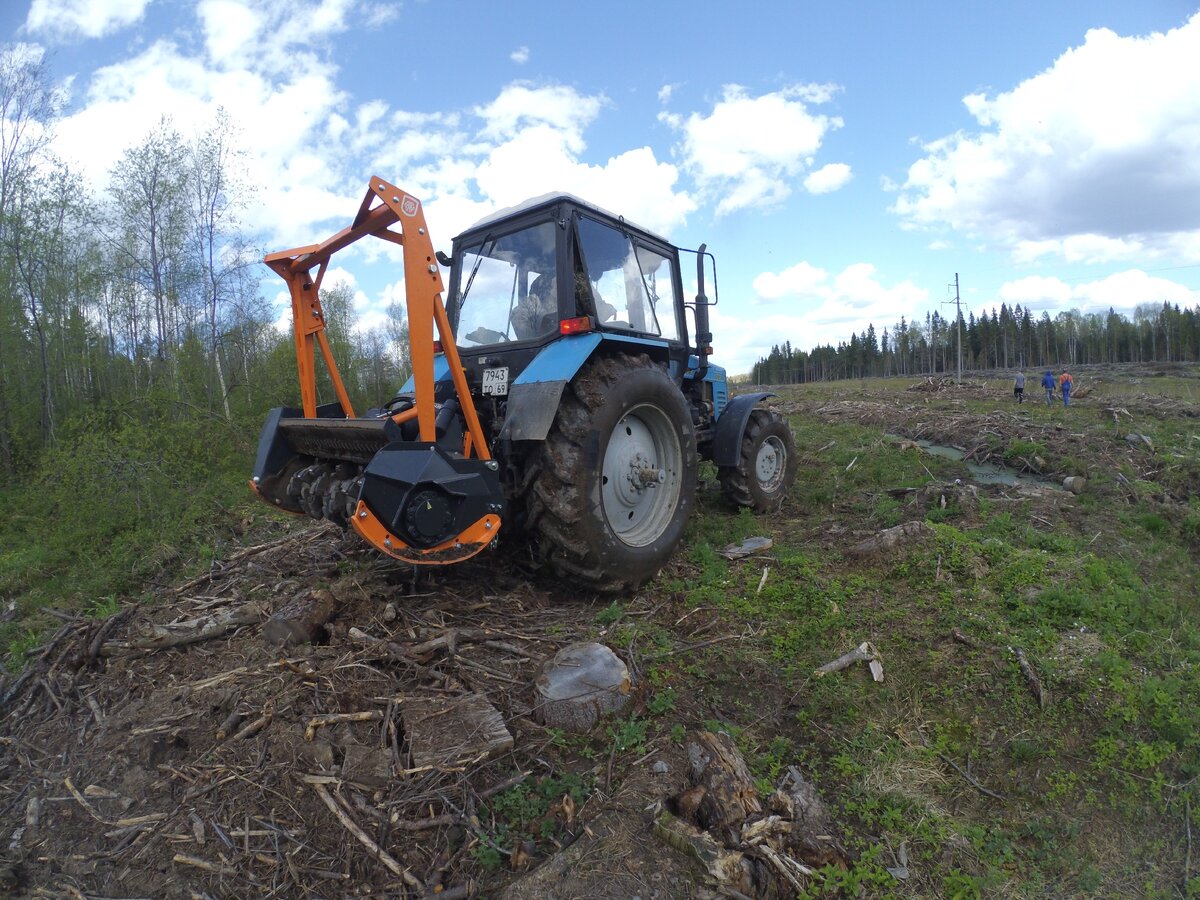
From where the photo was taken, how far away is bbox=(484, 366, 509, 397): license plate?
4168 mm

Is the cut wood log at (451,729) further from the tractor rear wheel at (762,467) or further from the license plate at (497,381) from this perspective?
the tractor rear wheel at (762,467)

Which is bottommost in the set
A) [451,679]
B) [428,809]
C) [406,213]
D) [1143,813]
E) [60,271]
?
[1143,813]

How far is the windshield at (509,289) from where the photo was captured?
4.43 m

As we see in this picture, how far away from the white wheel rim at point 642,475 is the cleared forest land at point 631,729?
0.41 meters

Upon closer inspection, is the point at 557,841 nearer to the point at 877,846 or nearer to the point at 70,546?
the point at 877,846

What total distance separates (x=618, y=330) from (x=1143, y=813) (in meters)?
3.83

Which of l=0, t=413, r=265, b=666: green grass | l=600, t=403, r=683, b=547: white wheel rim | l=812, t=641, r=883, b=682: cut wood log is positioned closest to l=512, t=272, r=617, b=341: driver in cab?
l=600, t=403, r=683, b=547: white wheel rim

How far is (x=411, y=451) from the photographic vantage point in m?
3.26

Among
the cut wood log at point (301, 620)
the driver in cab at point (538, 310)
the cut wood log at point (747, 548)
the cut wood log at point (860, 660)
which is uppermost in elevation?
the driver in cab at point (538, 310)

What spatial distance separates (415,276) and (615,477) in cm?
184

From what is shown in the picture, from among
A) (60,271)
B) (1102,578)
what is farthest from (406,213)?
(60,271)

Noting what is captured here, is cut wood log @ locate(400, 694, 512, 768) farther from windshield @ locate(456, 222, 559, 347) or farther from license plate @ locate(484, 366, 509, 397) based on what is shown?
windshield @ locate(456, 222, 559, 347)

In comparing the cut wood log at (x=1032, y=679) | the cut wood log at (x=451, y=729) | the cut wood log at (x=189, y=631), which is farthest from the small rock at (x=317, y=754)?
the cut wood log at (x=1032, y=679)

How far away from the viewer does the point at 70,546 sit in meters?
7.10
